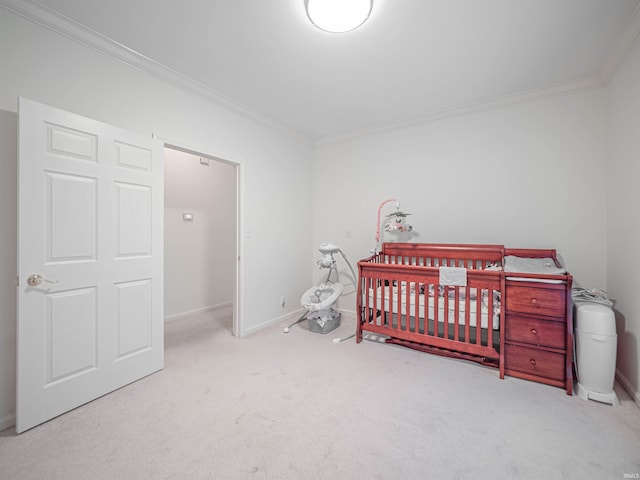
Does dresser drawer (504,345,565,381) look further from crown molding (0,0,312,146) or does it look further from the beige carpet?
crown molding (0,0,312,146)

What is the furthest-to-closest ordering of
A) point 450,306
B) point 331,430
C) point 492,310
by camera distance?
point 450,306, point 492,310, point 331,430

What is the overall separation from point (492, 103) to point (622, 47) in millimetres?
936

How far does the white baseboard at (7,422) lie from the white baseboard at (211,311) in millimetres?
1830

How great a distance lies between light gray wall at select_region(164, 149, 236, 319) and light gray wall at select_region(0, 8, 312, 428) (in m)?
0.88

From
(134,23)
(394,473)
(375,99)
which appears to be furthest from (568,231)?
(134,23)

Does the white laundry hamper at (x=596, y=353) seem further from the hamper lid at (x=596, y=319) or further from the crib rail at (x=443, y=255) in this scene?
the crib rail at (x=443, y=255)

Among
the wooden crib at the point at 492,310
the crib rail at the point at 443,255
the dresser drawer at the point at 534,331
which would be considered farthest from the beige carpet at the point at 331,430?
the crib rail at the point at 443,255

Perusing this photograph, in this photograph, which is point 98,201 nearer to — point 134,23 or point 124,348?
point 124,348

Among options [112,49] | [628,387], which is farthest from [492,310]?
[112,49]

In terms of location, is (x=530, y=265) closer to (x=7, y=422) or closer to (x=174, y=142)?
(x=174, y=142)

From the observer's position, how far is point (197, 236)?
3838mm

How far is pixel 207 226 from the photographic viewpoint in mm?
3971

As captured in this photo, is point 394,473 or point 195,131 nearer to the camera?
point 394,473

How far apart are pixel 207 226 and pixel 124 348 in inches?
89.2
